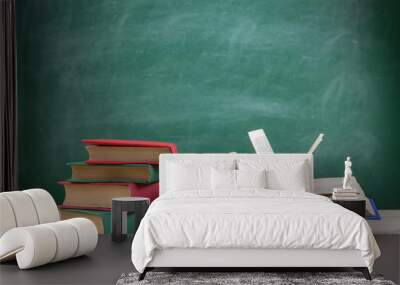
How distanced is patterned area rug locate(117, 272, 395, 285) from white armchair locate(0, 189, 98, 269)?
0.59 metres

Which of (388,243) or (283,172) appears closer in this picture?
(388,243)

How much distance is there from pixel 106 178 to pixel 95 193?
0.19 m

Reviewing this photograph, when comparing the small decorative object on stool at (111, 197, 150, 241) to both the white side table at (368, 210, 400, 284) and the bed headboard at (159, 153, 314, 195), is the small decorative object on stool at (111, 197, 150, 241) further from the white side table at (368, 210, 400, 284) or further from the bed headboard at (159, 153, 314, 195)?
the white side table at (368, 210, 400, 284)

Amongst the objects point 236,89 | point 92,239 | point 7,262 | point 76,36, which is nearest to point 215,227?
point 92,239

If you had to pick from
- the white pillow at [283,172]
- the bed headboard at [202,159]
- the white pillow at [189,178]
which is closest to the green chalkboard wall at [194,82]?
the bed headboard at [202,159]

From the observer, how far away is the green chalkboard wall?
6.88 m

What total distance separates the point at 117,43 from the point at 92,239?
268 cm

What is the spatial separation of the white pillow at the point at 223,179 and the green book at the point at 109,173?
2.84 feet

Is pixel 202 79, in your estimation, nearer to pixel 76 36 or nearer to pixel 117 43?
pixel 117 43

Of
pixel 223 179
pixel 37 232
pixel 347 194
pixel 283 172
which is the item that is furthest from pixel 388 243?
pixel 37 232

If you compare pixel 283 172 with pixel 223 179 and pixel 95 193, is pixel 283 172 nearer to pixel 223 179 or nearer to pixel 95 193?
pixel 223 179

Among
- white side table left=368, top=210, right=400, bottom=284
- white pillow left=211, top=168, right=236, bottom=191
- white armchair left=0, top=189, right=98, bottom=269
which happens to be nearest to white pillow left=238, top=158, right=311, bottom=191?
white pillow left=211, top=168, right=236, bottom=191

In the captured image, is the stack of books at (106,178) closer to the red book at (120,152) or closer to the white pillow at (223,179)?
the red book at (120,152)

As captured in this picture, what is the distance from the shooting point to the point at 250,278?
4.17 meters
